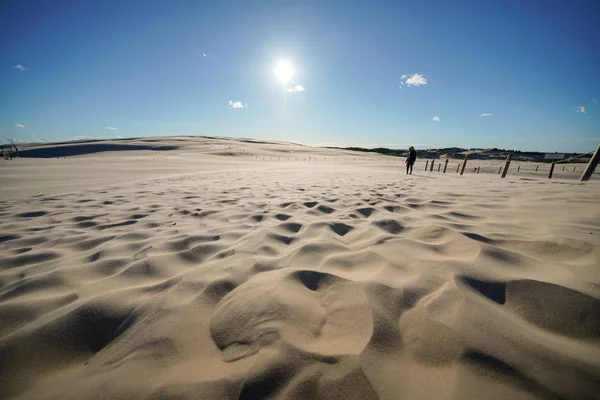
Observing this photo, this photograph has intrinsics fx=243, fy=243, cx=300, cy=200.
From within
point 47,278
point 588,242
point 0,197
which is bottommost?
point 0,197

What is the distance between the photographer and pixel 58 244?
8.38 ft

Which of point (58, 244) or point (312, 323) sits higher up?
point (312, 323)

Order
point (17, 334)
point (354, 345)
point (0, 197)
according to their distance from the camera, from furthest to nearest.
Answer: point (0, 197) < point (17, 334) < point (354, 345)

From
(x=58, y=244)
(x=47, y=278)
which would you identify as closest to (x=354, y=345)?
(x=47, y=278)

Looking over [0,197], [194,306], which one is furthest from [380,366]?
[0,197]

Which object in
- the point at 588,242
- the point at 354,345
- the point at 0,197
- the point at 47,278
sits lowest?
the point at 0,197

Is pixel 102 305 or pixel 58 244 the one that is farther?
pixel 58 244

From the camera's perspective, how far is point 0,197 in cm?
555

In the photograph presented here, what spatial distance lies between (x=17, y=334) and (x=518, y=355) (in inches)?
94.1

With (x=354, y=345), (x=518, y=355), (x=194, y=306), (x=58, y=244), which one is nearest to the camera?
(x=518, y=355)

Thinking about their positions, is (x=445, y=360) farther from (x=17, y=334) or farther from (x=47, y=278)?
(x=47, y=278)

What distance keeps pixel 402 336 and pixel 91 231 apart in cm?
354

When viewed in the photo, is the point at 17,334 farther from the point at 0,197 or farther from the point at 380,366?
the point at 0,197

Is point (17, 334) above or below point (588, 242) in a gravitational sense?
below
